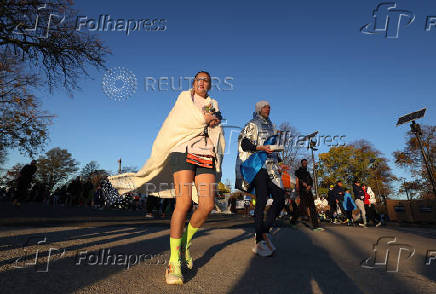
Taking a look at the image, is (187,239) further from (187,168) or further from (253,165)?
(253,165)

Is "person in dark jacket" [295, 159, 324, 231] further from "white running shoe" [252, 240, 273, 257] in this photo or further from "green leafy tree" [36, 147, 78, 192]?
"green leafy tree" [36, 147, 78, 192]

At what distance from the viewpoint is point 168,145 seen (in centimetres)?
262

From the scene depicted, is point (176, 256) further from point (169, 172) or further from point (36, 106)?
point (36, 106)

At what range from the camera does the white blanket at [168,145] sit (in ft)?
8.59

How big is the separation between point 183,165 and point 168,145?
25cm

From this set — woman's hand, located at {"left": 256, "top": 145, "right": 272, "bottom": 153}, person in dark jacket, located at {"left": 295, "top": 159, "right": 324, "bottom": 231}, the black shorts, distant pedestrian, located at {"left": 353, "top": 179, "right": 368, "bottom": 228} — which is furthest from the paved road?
distant pedestrian, located at {"left": 353, "top": 179, "right": 368, "bottom": 228}

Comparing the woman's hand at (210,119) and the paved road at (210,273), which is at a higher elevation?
the woman's hand at (210,119)

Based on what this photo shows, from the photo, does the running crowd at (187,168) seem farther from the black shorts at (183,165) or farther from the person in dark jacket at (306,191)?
the person in dark jacket at (306,191)

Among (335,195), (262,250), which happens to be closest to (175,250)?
(262,250)

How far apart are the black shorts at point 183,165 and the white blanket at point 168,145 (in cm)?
8

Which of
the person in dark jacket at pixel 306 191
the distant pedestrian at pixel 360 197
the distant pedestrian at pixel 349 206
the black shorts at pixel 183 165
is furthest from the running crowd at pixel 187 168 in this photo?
the distant pedestrian at pixel 349 206

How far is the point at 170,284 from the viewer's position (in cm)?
205

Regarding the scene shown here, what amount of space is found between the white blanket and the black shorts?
84mm

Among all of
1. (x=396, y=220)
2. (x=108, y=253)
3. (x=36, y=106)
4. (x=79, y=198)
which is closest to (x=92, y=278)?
(x=108, y=253)
